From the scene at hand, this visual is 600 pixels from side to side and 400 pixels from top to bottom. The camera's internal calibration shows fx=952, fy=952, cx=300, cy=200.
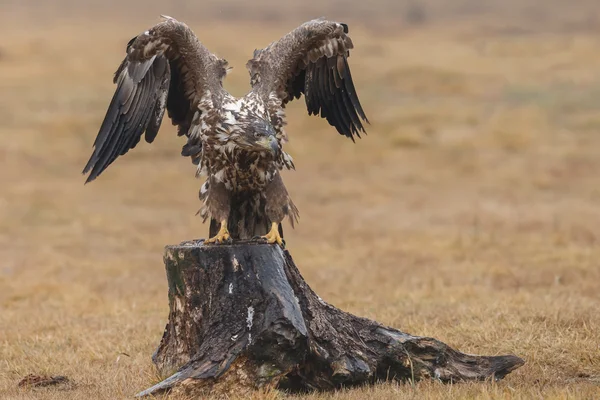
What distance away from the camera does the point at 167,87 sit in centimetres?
730

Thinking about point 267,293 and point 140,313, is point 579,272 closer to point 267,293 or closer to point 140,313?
point 140,313

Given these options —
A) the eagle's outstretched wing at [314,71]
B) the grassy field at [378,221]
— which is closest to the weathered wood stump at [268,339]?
the grassy field at [378,221]

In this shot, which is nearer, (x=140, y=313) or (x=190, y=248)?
(x=190, y=248)

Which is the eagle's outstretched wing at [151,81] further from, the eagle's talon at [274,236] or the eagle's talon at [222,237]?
the eagle's talon at [274,236]

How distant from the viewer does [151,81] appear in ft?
23.7

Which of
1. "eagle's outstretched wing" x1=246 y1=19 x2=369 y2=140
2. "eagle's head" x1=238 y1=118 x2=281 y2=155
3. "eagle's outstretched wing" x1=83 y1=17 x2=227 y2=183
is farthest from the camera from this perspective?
"eagle's outstretched wing" x1=246 y1=19 x2=369 y2=140

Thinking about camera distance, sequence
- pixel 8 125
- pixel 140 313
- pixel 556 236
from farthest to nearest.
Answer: pixel 8 125 → pixel 556 236 → pixel 140 313

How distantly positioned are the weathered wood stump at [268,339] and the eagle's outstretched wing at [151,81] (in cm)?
116

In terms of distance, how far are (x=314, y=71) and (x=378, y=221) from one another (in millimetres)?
8978

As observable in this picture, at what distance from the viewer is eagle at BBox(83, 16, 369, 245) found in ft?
22.2

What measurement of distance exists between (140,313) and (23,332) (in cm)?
141

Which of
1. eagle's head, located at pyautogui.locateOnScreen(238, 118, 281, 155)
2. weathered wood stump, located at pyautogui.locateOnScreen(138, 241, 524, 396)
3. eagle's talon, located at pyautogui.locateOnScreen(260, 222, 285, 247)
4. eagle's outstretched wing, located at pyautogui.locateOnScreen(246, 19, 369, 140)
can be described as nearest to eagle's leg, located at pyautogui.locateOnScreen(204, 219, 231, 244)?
eagle's talon, located at pyautogui.locateOnScreen(260, 222, 285, 247)

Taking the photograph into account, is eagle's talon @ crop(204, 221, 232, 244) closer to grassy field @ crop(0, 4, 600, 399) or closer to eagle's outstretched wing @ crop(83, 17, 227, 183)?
eagle's outstretched wing @ crop(83, 17, 227, 183)

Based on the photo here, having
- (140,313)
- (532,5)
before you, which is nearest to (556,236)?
(140,313)
